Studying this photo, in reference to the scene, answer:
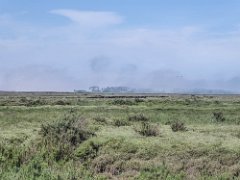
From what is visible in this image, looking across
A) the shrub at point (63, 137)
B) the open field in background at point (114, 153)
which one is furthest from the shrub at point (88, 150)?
the shrub at point (63, 137)

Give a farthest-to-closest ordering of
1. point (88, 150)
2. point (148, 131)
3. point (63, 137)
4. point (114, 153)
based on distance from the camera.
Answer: point (148, 131)
point (63, 137)
point (88, 150)
point (114, 153)

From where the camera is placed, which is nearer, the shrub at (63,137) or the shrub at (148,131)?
the shrub at (63,137)

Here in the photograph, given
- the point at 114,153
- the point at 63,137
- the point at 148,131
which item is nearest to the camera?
the point at 114,153

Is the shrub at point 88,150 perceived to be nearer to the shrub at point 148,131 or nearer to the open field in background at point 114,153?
the open field in background at point 114,153

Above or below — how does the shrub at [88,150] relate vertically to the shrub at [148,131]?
below

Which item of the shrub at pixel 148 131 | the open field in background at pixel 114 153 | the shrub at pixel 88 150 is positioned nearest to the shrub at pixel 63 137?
the open field in background at pixel 114 153

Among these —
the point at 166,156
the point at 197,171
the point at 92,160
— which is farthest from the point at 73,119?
the point at 197,171

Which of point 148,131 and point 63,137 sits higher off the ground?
point 148,131

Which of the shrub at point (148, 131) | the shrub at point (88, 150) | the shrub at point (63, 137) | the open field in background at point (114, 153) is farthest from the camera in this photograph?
the shrub at point (148, 131)

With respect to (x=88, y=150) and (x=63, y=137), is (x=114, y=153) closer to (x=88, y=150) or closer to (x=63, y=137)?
(x=88, y=150)

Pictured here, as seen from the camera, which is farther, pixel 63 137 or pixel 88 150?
pixel 63 137

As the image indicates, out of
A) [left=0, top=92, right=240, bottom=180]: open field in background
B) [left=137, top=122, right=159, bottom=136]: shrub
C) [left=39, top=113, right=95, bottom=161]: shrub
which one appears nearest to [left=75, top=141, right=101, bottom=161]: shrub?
[left=0, top=92, right=240, bottom=180]: open field in background

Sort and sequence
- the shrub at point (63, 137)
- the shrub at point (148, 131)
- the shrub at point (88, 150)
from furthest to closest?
1. the shrub at point (148, 131)
2. the shrub at point (63, 137)
3. the shrub at point (88, 150)

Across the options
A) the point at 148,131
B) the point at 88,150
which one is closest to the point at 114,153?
the point at 88,150
